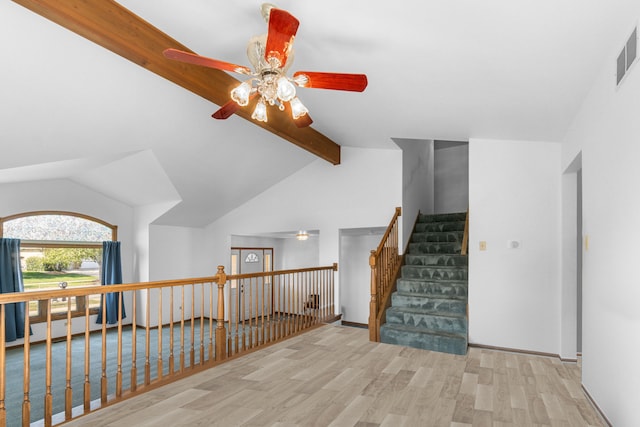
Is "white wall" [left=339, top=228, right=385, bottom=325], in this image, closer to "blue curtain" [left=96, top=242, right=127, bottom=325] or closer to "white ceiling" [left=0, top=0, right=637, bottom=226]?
"white ceiling" [left=0, top=0, right=637, bottom=226]

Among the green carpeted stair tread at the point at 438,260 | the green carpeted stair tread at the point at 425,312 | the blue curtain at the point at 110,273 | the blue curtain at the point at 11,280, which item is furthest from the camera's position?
the blue curtain at the point at 110,273

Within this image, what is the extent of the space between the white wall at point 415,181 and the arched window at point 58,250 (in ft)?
18.9

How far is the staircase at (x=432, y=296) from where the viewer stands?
483 centimetres

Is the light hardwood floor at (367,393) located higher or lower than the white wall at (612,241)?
lower

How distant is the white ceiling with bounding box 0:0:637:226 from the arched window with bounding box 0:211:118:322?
1.06m

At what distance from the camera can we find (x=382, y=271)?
5680 mm

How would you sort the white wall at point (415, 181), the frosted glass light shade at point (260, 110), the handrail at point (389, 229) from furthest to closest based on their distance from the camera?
the white wall at point (415, 181) → the handrail at point (389, 229) → the frosted glass light shade at point (260, 110)

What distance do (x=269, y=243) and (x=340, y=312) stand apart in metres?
3.47

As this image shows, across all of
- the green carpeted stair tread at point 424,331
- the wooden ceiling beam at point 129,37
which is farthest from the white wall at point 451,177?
the wooden ceiling beam at point 129,37

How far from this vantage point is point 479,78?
3.24 m

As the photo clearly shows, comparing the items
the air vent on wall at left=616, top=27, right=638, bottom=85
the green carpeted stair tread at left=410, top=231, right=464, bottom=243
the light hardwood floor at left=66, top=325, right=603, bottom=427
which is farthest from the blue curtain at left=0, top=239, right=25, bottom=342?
the air vent on wall at left=616, top=27, right=638, bottom=85

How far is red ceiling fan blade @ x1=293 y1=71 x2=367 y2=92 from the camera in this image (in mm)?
2527

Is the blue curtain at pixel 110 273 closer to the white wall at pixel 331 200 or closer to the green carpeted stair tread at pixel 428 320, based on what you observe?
the white wall at pixel 331 200

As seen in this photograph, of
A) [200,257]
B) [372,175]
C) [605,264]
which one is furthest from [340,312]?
[605,264]
